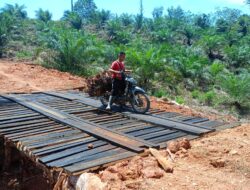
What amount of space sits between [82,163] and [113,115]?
130 inches

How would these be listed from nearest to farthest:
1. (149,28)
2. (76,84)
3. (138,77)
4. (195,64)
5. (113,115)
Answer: (113,115) → (76,84) → (138,77) → (195,64) → (149,28)

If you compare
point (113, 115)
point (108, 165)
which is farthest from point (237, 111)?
point (108, 165)

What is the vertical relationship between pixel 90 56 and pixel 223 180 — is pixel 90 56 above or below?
above

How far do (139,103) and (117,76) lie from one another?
2.85 ft

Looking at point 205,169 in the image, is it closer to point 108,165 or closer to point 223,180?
point 223,180

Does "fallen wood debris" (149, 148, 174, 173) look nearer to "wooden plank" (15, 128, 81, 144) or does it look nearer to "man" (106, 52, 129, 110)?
"wooden plank" (15, 128, 81, 144)

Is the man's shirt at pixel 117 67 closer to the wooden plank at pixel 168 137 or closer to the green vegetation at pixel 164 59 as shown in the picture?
the wooden plank at pixel 168 137

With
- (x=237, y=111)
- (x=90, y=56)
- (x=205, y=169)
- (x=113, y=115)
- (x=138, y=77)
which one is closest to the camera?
(x=205, y=169)

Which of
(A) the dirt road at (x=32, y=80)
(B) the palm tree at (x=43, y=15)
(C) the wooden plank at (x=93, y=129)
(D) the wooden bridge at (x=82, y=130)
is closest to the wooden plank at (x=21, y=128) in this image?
(D) the wooden bridge at (x=82, y=130)

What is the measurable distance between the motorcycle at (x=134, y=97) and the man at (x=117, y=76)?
0.12 metres

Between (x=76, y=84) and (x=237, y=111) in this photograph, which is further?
(x=237, y=111)

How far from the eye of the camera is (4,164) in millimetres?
8656

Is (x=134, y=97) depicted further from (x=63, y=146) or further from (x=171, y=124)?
(x=63, y=146)

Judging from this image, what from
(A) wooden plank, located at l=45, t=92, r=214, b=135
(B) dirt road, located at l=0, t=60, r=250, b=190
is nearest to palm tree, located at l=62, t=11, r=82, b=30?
(A) wooden plank, located at l=45, t=92, r=214, b=135
